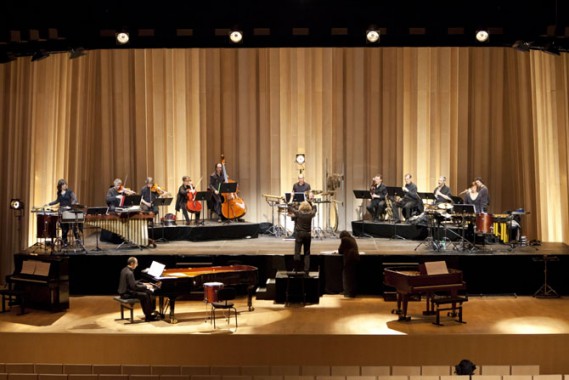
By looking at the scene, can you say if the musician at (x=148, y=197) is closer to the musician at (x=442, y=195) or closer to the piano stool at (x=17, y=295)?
the piano stool at (x=17, y=295)

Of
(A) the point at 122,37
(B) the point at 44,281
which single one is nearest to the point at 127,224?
(B) the point at 44,281

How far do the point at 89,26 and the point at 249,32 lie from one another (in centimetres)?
238

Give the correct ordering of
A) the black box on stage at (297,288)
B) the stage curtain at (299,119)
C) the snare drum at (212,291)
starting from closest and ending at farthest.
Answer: the snare drum at (212,291) < the black box on stage at (297,288) < the stage curtain at (299,119)

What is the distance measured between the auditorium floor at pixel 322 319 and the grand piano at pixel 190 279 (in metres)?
0.45

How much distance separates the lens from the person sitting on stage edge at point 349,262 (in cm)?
1539

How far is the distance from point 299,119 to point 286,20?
7.40 meters

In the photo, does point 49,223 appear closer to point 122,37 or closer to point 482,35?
point 122,37

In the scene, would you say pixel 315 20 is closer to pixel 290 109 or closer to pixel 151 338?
pixel 151 338

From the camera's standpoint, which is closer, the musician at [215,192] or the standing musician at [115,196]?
the standing musician at [115,196]

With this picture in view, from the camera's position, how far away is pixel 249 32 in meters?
13.3

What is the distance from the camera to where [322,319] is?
1387 cm

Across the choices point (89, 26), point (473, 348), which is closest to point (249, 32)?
point (89, 26)

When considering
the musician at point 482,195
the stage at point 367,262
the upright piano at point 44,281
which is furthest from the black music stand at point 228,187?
the musician at point 482,195

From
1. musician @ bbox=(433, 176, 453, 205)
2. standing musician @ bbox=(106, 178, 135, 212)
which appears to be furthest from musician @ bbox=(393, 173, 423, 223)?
standing musician @ bbox=(106, 178, 135, 212)
